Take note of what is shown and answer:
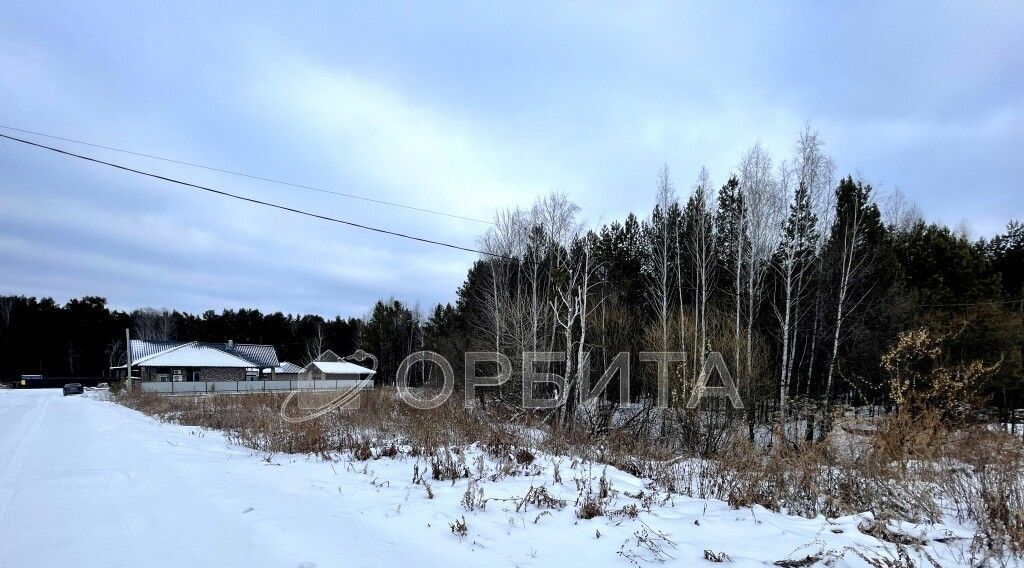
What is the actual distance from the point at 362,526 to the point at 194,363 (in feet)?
168

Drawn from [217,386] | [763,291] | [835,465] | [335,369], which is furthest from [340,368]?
[835,465]

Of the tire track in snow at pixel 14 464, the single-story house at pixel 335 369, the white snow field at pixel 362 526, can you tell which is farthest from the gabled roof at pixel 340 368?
the white snow field at pixel 362 526

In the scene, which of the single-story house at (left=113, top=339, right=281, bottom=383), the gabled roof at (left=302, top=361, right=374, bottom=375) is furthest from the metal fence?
the gabled roof at (left=302, top=361, right=374, bottom=375)

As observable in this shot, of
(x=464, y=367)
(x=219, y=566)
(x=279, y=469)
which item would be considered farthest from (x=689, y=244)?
(x=219, y=566)

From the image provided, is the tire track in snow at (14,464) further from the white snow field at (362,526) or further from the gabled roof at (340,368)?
the gabled roof at (340,368)

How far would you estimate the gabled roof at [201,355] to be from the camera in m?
47.8

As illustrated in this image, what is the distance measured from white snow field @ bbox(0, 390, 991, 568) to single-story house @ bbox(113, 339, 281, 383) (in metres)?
46.2

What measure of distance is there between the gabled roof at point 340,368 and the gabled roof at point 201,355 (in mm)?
5282

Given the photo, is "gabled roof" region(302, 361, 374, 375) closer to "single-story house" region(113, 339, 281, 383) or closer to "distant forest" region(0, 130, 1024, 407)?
"single-story house" region(113, 339, 281, 383)

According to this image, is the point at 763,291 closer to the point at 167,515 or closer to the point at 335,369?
the point at 167,515

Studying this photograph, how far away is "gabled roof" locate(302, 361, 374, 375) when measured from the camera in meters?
62.0

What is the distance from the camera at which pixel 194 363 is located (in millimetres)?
48281

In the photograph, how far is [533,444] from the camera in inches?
373

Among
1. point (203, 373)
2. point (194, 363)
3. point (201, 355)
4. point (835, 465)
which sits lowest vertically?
point (203, 373)
